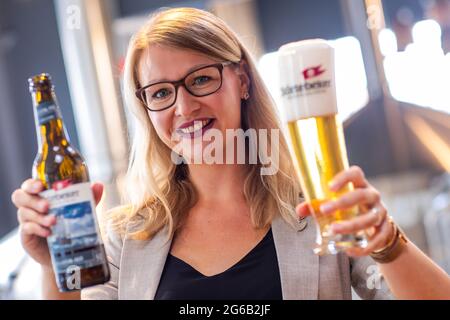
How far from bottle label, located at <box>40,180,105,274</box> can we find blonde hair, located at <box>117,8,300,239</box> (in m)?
0.16

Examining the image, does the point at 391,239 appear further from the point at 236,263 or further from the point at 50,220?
the point at 50,220

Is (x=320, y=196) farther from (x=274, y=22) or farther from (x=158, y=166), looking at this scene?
(x=274, y=22)

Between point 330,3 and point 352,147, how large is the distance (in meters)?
1.12

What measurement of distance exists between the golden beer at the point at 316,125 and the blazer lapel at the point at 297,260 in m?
0.17

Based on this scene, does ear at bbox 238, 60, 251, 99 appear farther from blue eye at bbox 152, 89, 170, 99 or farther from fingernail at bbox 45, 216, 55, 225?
fingernail at bbox 45, 216, 55, 225

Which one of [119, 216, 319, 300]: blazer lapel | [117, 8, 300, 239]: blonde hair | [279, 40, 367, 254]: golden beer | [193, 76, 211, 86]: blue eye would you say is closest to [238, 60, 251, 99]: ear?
[117, 8, 300, 239]: blonde hair

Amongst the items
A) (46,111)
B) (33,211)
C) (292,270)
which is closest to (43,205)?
(33,211)

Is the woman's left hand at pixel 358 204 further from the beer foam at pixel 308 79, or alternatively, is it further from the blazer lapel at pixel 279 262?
the blazer lapel at pixel 279 262

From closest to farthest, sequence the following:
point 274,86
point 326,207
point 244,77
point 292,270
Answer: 1. point 326,207
2. point 292,270
3. point 244,77
4. point 274,86

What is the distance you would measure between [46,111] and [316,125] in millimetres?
345

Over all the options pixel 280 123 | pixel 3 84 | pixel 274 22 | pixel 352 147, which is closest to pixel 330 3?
pixel 274 22

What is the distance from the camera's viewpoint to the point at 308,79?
75 cm

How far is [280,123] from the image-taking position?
114 centimetres
